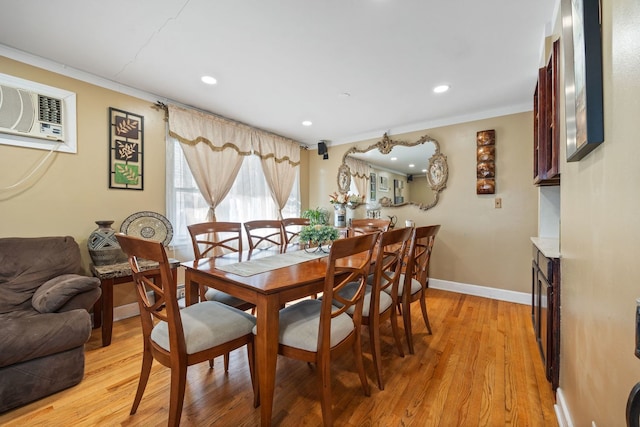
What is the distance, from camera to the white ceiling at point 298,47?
171 cm

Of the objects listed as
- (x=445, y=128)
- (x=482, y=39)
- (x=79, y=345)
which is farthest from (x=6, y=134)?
(x=445, y=128)

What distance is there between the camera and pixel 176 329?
1232 mm

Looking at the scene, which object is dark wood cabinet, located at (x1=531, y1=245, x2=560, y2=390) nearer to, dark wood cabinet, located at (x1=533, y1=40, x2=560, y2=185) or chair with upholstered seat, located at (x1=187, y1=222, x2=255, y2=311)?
dark wood cabinet, located at (x1=533, y1=40, x2=560, y2=185)

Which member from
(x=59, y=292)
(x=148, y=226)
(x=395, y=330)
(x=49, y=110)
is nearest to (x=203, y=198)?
(x=148, y=226)

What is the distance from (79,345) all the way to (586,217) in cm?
283

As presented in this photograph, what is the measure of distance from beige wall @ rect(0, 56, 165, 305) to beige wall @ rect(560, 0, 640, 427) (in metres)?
3.49

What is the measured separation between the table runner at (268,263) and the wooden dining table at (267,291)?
6cm

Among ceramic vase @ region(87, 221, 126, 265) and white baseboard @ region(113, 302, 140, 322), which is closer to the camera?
ceramic vase @ region(87, 221, 126, 265)

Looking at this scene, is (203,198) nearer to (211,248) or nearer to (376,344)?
(211,248)

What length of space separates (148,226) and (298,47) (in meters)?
2.29

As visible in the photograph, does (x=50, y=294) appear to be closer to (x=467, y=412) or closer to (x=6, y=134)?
(x=6, y=134)

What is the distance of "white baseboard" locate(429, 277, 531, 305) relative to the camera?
3213mm

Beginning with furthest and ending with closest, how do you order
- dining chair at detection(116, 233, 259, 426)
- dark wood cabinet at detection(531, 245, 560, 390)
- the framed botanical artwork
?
the framed botanical artwork → dark wood cabinet at detection(531, 245, 560, 390) → dining chair at detection(116, 233, 259, 426)

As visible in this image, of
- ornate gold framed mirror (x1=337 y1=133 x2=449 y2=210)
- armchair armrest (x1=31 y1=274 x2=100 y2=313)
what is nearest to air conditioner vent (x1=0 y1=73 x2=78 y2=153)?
armchair armrest (x1=31 y1=274 x2=100 y2=313)
